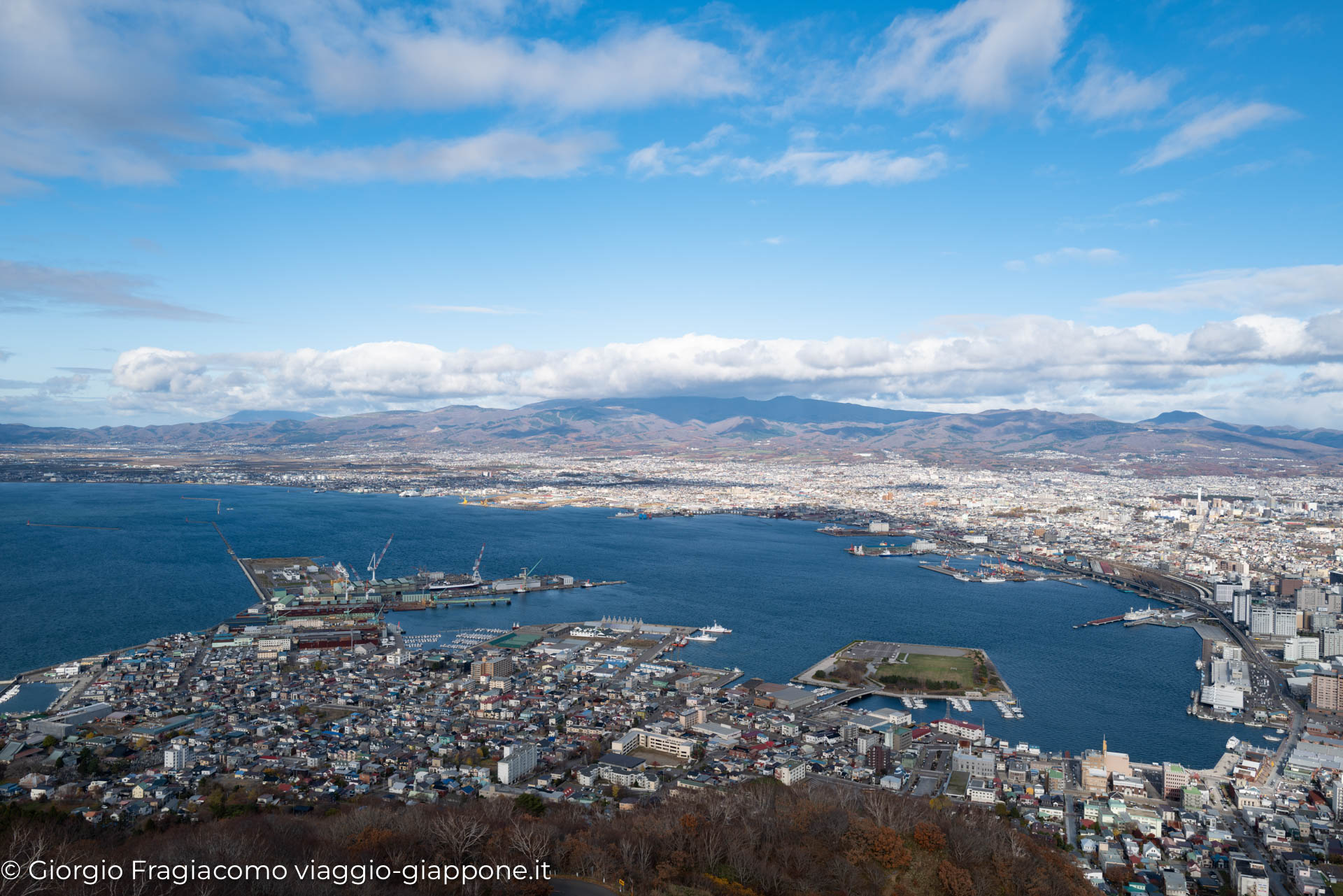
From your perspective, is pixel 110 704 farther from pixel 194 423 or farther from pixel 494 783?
pixel 194 423

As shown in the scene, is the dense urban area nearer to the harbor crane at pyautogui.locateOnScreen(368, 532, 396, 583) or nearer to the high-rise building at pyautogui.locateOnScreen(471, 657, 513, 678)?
the high-rise building at pyautogui.locateOnScreen(471, 657, 513, 678)

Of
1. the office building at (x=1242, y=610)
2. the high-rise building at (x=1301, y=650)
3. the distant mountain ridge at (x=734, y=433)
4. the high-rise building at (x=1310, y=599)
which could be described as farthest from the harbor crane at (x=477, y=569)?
the distant mountain ridge at (x=734, y=433)

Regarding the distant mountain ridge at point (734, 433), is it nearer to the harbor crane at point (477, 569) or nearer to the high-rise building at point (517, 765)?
the harbor crane at point (477, 569)

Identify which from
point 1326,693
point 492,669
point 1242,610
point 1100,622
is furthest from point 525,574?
point 1242,610

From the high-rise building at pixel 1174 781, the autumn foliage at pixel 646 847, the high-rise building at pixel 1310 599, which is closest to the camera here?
the autumn foliage at pixel 646 847

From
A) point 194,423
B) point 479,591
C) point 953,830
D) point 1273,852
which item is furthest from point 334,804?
point 194,423

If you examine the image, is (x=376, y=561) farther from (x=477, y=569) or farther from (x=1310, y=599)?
(x=1310, y=599)
